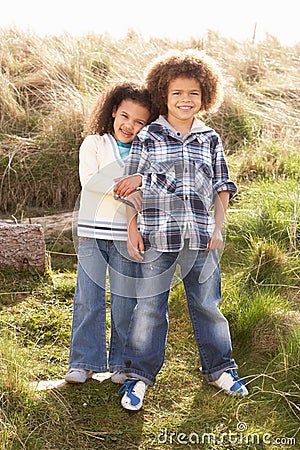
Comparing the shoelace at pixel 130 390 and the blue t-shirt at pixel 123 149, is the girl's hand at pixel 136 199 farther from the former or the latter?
the shoelace at pixel 130 390

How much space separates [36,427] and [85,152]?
3.92 feet

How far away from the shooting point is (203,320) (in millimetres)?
2975

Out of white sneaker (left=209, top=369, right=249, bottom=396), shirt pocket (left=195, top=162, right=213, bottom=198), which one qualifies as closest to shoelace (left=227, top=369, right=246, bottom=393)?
white sneaker (left=209, top=369, right=249, bottom=396)

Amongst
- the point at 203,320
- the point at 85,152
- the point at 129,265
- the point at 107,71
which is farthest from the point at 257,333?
the point at 107,71

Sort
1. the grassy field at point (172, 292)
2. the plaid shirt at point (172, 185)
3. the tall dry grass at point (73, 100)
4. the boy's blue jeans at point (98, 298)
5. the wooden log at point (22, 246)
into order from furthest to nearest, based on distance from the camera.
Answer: the tall dry grass at point (73, 100) < the wooden log at point (22, 246) < the boy's blue jeans at point (98, 298) < the plaid shirt at point (172, 185) < the grassy field at point (172, 292)

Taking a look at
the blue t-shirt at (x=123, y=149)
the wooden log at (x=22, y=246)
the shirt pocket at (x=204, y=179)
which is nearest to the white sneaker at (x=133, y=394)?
the shirt pocket at (x=204, y=179)

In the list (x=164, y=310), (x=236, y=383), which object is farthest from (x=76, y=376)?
(x=236, y=383)

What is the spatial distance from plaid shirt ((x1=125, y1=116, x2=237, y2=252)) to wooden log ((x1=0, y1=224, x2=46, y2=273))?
4.50 feet

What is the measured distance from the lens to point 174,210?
9.32ft

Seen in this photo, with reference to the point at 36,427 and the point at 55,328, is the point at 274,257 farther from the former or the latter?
the point at 36,427

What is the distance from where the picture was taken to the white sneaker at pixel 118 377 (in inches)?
119

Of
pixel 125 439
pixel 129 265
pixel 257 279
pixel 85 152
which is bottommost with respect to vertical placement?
pixel 125 439

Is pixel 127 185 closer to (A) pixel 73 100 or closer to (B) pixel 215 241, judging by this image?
(B) pixel 215 241

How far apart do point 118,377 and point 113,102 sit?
1.27m
